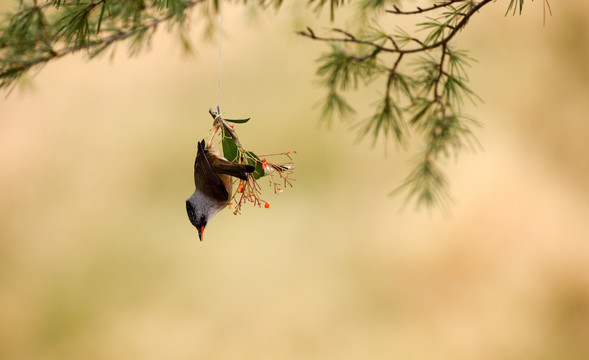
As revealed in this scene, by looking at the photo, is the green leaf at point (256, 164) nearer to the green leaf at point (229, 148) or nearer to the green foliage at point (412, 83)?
the green leaf at point (229, 148)

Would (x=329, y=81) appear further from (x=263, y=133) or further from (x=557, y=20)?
(x=557, y=20)

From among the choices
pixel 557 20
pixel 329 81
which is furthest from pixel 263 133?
pixel 557 20

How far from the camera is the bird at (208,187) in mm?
507

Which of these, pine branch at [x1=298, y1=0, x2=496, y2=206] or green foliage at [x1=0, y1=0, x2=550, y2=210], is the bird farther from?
pine branch at [x1=298, y1=0, x2=496, y2=206]

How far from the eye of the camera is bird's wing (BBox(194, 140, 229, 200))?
1.66ft

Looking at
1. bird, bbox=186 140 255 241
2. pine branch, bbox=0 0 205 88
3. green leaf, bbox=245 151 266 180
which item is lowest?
bird, bbox=186 140 255 241

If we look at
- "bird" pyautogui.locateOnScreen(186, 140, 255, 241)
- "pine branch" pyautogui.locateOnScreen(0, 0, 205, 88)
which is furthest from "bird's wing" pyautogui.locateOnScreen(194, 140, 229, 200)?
"pine branch" pyautogui.locateOnScreen(0, 0, 205, 88)

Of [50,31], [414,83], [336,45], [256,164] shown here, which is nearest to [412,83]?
[414,83]

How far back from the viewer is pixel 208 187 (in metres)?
0.51

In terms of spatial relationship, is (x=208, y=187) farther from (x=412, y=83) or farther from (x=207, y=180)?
(x=412, y=83)

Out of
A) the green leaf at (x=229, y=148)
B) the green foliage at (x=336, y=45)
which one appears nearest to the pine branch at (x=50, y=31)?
the green foliage at (x=336, y=45)

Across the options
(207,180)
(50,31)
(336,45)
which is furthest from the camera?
(336,45)

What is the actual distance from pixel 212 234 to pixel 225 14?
2.26 ft

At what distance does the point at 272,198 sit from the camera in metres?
1.49
